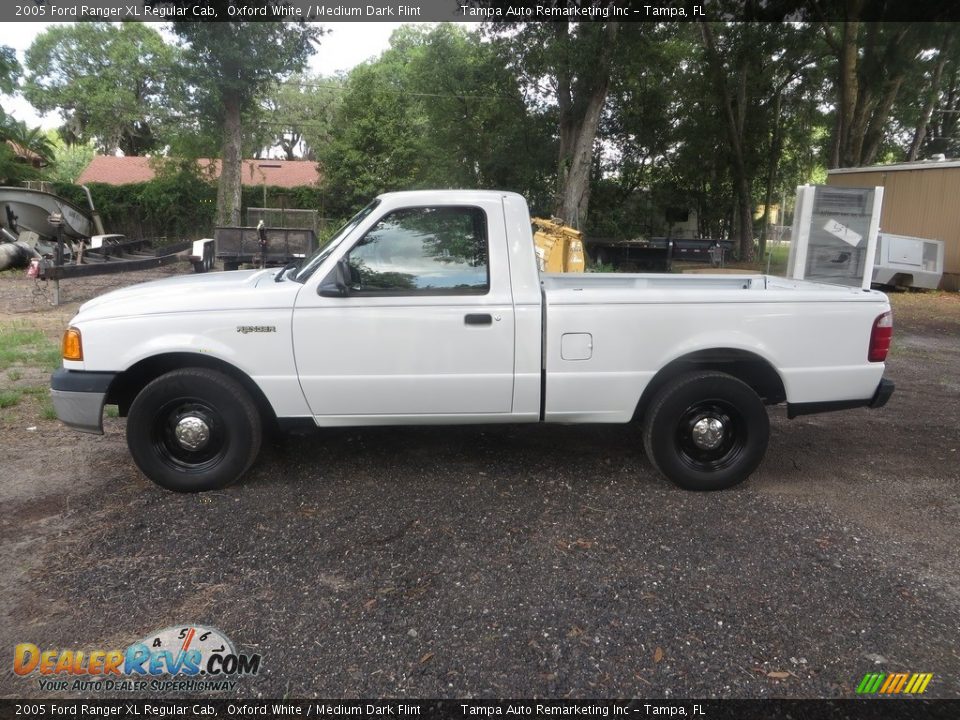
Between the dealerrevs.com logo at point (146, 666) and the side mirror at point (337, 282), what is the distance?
199 cm

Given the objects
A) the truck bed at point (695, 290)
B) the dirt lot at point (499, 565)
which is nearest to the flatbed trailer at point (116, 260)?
the dirt lot at point (499, 565)

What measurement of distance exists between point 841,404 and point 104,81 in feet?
131

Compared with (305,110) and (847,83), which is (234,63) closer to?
(847,83)

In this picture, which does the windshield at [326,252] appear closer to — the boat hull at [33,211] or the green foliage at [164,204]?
the boat hull at [33,211]

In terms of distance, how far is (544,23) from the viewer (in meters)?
18.7

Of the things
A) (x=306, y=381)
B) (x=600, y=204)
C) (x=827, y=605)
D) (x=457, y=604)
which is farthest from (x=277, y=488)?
(x=600, y=204)

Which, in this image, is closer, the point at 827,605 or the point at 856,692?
the point at 856,692

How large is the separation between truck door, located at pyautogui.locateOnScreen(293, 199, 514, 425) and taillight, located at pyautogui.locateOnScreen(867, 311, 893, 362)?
2292 millimetres

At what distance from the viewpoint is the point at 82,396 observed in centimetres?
420

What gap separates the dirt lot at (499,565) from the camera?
283 centimetres

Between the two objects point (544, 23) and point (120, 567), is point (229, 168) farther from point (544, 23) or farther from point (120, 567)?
point (120, 567)

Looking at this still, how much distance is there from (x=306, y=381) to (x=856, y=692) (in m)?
3.16

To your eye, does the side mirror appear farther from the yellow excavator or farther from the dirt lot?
the yellow excavator

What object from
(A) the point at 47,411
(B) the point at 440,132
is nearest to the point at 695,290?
(A) the point at 47,411
